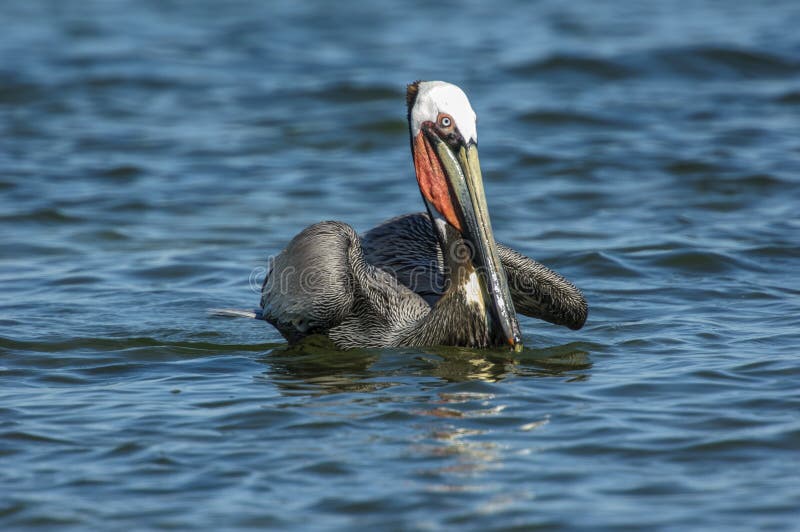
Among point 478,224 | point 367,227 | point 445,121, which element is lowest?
point 367,227

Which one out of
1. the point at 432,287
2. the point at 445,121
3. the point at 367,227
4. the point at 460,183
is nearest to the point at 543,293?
the point at 432,287

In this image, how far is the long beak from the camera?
6.25 meters

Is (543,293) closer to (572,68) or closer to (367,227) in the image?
(367,227)

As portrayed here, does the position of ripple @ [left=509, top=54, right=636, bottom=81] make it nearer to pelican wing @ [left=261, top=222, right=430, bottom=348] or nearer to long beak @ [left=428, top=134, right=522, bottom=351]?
pelican wing @ [left=261, top=222, right=430, bottom=348]

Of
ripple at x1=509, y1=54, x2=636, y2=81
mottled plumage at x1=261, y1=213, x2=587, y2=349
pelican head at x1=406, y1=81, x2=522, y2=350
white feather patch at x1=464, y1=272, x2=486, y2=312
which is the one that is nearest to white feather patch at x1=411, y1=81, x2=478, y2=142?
pelican head at x1=406, y1=81, x2=522, y2=350

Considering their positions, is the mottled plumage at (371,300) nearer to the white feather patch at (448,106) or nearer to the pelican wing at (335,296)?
the pelican wing at (335,296)

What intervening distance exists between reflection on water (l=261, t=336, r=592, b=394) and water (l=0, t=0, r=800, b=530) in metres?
0.03

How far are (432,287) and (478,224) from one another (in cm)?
101

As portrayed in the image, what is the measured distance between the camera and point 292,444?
5133mm

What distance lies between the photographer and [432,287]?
23.8 ft

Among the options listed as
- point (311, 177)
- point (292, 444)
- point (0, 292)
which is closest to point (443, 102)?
point (292, 444)

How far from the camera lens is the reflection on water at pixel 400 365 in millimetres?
6102

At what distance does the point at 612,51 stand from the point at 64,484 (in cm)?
1338

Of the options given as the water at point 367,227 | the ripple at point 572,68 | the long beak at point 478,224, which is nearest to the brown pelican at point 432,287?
the long beak at point 478,224
